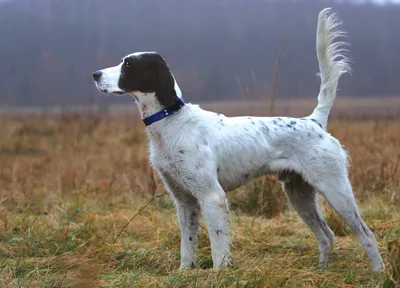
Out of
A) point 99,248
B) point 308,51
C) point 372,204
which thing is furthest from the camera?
point 308,51

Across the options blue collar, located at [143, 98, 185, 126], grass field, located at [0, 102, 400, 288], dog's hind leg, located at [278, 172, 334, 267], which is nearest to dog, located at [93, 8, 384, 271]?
blue collar, located at [143, 98, 185, 126]

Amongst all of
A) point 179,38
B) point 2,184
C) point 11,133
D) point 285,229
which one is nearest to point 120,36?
point 179,38

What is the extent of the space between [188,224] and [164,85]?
40.6 inches

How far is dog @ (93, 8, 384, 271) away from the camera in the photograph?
4273mm

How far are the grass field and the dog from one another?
0.31 meters

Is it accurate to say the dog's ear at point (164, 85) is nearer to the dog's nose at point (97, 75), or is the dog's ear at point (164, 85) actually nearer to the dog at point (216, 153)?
the dog at point (216, 153)

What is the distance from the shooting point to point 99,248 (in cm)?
475

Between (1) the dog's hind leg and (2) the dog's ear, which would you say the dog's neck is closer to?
(2) the dog's ear

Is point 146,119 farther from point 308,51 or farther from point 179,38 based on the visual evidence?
point 179,38

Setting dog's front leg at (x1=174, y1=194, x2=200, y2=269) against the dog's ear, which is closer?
the dog's ear

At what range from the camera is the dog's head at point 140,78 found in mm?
4250

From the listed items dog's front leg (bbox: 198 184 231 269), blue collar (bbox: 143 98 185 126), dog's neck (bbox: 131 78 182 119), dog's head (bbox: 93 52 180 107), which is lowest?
dog's front leg (bbox: 198 184 231 269)

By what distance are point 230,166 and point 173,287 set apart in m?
1.11

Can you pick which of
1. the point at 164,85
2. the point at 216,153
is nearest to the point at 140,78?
the point at 164,85
